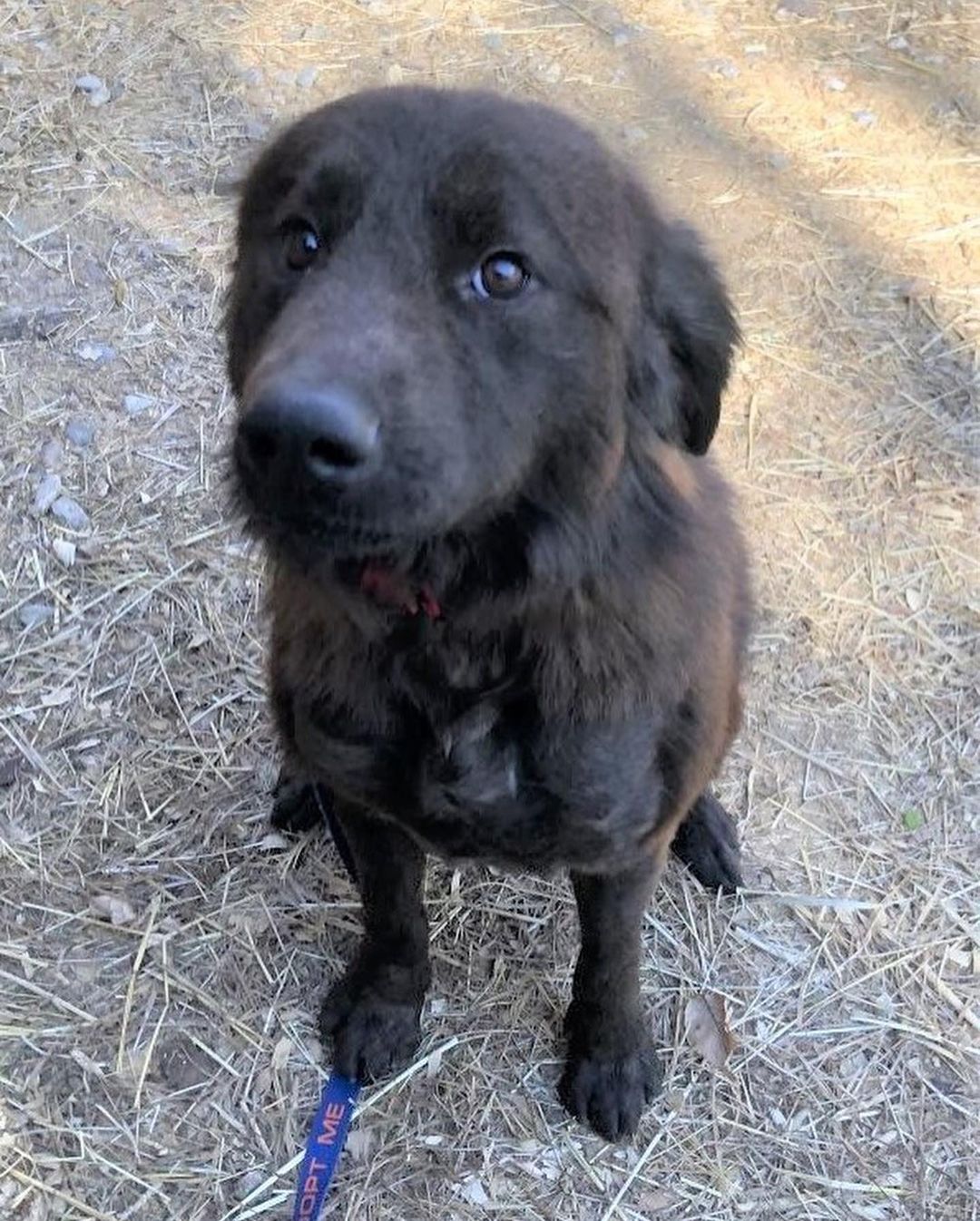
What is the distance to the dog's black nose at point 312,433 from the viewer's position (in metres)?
1.46

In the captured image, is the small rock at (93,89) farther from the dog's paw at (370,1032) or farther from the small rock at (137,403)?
the dog's paw at (370,1032)

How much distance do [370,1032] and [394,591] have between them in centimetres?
114

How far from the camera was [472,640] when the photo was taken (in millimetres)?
1946

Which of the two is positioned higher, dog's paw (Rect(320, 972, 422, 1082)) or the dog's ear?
the dog's ear

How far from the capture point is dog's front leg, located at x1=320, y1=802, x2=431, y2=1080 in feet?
8.16

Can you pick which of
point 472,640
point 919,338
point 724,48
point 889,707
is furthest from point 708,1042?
point 724,48

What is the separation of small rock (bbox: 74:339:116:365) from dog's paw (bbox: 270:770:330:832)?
4.65ft

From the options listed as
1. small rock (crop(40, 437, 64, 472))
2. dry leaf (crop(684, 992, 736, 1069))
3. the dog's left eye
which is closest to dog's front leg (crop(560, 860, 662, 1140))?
dry leaf (crop(684, 992, 736, 1069))

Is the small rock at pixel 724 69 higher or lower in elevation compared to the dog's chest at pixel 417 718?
lower

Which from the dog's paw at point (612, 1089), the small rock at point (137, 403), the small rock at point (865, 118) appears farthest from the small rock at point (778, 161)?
the dog's paw at point (612, 1089)

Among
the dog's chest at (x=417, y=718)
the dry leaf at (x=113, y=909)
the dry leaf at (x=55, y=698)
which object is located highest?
the dog's chest at (x=417, y=718)

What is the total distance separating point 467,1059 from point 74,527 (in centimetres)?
164

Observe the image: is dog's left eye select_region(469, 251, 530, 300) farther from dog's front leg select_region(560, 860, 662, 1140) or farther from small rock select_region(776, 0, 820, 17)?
small rock select_region(776, 0, 820, 17)

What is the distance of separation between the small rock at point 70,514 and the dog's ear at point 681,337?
6.32ft
